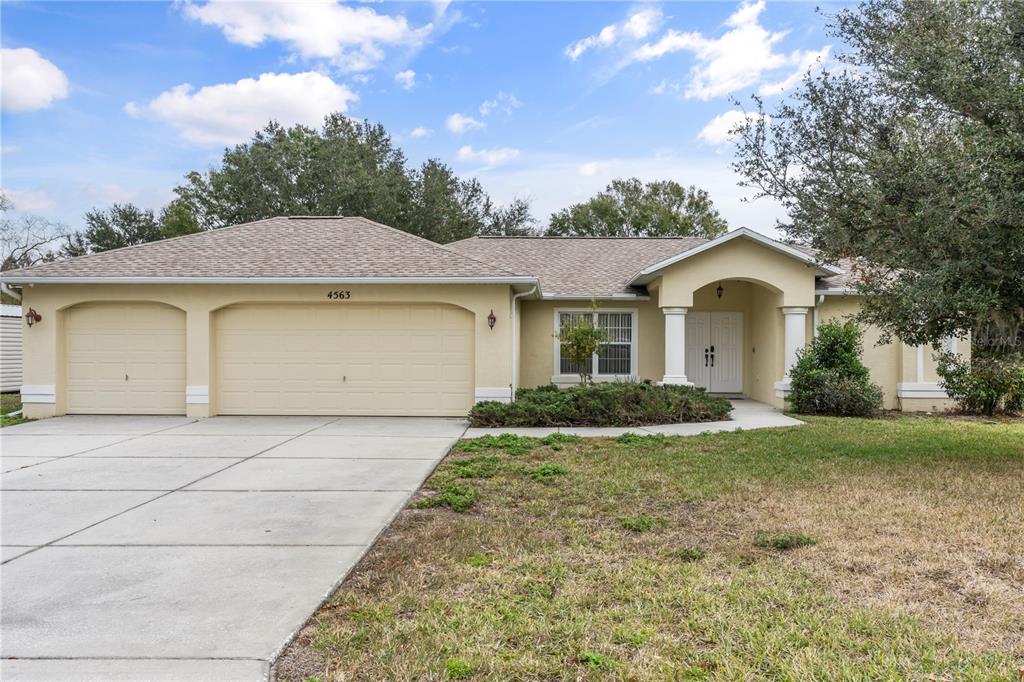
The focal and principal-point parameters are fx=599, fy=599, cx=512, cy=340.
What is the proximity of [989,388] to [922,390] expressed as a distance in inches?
53.2

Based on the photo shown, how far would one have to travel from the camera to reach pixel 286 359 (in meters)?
12.5

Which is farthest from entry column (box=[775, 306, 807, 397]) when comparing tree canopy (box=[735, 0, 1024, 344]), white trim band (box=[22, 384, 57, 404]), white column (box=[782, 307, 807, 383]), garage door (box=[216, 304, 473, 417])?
white trim band (box=[22, 384, 57, 404])

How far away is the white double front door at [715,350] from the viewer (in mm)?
16016

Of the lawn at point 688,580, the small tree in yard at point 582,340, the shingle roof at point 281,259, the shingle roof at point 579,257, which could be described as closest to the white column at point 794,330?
the shingle roof at point 579,257

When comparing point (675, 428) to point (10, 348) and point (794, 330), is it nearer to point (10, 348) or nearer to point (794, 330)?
point (794, 330)

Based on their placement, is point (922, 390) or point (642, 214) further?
point (642, 214)

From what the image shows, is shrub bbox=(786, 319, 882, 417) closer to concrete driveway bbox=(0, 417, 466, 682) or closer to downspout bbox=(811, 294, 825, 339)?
downspout bbox=(811, 294, 825, 339)

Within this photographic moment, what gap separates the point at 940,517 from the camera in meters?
5.30

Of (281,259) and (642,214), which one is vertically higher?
(642,214)

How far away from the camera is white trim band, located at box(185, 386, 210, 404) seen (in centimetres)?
1216

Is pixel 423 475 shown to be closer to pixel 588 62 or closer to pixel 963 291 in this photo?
pixel 963 291

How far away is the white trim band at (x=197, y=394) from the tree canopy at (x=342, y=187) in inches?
872

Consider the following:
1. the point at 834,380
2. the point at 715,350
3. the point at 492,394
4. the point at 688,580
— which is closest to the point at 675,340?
the point at 715,350

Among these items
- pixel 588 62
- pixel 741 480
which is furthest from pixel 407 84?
pixel 741 480
